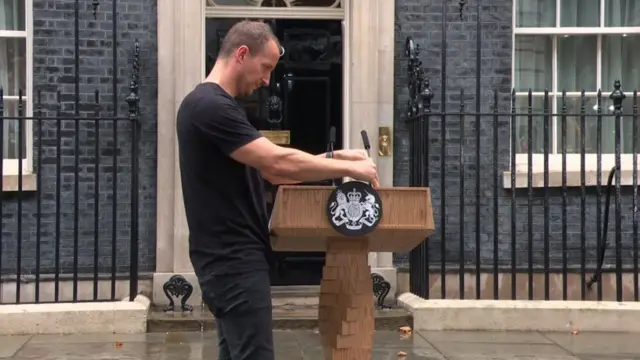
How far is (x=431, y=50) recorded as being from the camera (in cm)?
761

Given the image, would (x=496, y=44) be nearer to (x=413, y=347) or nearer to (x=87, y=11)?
(x=413, y=347)

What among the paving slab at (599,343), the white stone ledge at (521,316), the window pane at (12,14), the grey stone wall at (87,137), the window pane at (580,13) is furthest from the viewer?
the window pane at (580,13)

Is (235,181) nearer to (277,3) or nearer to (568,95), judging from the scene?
(277,3)

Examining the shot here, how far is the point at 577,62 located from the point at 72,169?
4604mm

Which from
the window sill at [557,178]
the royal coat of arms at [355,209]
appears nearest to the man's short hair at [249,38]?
the royal coat of arms at [355,209]

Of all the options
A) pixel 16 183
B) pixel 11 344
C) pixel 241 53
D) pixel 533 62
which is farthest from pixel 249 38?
pixel 533 62

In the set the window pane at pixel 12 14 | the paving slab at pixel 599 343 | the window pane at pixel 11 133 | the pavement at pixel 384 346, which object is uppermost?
the window pane at pixel 12 14

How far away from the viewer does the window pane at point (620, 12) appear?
7.95 metres

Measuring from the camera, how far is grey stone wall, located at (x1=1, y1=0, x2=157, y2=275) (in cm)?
731

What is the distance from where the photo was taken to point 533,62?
7922mm

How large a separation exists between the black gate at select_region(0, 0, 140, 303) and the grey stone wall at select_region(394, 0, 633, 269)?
2.34 meters

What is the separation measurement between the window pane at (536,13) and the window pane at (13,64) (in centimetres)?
440

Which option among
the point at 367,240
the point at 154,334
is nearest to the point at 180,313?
the point at 154,334

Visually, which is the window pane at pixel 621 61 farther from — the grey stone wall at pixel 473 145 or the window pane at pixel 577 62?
the grey stone wall at pixel 473 145
